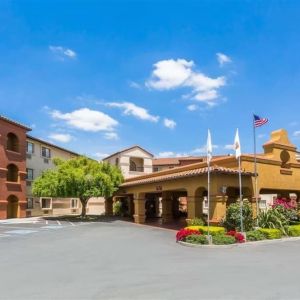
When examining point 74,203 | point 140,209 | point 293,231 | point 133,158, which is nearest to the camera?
point 293,231

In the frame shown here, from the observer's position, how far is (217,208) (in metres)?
24.0

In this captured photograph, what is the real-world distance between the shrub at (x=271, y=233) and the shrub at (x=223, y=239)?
9.12 ft

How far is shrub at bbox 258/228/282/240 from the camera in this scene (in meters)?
21.0

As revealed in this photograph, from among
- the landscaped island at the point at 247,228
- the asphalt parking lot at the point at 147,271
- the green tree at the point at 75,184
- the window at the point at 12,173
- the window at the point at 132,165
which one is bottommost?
the asphalt parking lot at the point at 147,271

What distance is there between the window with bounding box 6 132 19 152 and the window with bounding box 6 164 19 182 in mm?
1926

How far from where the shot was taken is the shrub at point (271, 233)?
21.0m

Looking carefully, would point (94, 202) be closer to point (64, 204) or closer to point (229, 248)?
point (64, 204)

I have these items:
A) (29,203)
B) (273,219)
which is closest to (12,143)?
(29,203)

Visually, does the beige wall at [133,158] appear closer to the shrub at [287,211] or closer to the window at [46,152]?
the window at [46,152]

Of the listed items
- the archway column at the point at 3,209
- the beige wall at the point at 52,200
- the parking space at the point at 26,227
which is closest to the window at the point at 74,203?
the beige wall at the point at 52,200

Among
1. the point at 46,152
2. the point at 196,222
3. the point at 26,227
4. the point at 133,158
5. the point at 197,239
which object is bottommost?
the point at 26,227

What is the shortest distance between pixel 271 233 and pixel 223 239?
12.3 feet

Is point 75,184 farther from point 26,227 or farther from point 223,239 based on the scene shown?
point 223,239

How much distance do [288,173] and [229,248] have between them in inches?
537
